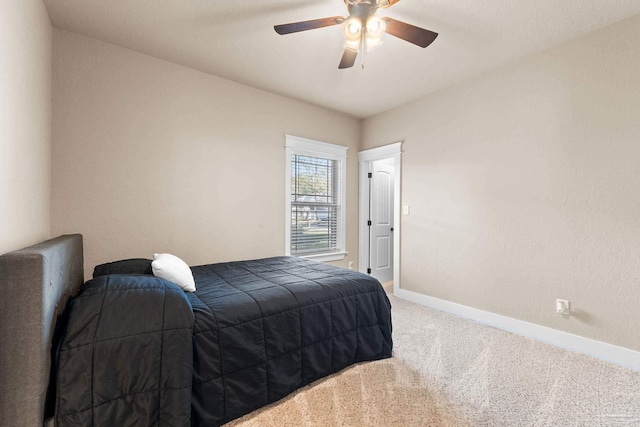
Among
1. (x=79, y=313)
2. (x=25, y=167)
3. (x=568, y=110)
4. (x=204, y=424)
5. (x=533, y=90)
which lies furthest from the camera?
(x=533, y=90)

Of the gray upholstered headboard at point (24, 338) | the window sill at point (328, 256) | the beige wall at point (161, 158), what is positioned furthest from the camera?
the window sill at point (328, 256)

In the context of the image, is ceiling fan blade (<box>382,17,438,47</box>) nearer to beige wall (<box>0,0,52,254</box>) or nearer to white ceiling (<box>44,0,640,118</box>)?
white ceiling (<box>44,0,640,118</box>)

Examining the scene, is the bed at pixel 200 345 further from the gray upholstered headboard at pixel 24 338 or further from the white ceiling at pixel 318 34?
the white ceiling at pixel 318 34

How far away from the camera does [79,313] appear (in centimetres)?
121

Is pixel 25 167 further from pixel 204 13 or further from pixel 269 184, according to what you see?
pixel 269 184

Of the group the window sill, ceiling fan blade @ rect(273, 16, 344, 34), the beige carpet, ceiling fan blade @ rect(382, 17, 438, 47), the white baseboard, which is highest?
ceiling fan blade @ rect(273, 16, 344, 34)

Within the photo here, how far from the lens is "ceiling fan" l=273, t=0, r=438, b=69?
1720 mm

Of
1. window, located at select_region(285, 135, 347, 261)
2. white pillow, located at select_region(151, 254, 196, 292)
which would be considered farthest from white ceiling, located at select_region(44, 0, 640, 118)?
white pillow, located at select_region(151, 254, 196, 292)

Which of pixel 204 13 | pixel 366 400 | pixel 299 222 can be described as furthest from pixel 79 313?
pixel 299 222

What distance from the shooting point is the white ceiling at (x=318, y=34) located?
79.4 inches

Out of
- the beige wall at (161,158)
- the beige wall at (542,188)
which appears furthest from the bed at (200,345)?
the beige wall at (542,188)

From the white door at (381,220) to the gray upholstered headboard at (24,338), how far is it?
394 cm

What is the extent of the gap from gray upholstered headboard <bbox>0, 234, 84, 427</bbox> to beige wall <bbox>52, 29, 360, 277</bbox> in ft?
5.29

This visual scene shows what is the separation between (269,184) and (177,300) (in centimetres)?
220
